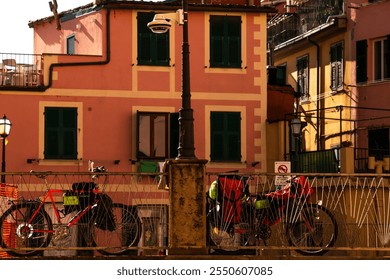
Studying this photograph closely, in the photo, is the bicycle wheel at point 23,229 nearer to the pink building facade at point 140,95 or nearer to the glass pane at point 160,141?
the pink building facade at point 140,95

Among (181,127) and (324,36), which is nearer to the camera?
(181,127)

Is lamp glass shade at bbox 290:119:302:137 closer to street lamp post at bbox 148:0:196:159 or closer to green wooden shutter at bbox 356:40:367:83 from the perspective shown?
green wooden shutter at bbox 356:40:367:83

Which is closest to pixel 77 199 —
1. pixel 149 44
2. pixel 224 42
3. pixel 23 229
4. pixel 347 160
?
pixel 23 229

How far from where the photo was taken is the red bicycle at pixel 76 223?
29891 mm

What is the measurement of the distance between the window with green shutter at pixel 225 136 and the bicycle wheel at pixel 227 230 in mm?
13596

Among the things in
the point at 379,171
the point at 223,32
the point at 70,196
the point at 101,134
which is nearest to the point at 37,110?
the point at 101,134

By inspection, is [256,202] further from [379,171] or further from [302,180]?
[379,171]

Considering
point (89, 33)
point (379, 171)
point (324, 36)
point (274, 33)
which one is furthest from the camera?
point (274, 33)

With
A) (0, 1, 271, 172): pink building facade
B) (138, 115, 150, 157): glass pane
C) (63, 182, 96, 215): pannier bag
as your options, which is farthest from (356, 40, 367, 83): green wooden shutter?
(63, 182, 96, 215): pannier bag

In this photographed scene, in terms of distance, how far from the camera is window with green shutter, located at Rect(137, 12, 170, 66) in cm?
4428

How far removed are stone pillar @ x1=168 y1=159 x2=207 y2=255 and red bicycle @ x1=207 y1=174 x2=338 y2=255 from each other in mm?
509
